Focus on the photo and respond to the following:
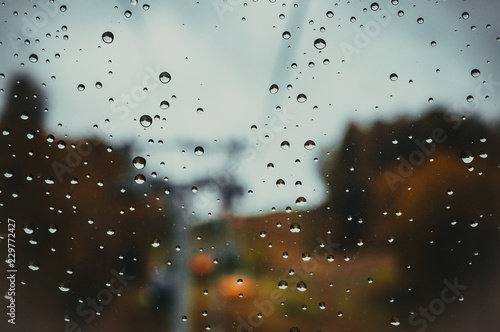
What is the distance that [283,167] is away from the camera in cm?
68

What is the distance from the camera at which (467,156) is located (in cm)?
68

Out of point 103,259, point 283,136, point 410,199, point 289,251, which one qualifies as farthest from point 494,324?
point 103,259

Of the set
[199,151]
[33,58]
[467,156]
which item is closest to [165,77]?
[199,151]

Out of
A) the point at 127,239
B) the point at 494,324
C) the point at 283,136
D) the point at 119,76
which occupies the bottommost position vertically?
the point at 494,324

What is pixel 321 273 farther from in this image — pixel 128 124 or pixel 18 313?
pixel 18 313

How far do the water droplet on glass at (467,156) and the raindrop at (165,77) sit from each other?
598mm

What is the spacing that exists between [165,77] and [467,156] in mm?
617

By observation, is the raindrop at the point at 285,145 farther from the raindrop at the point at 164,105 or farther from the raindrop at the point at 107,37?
the raindrop at the point at 107,37

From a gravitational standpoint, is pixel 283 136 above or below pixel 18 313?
above

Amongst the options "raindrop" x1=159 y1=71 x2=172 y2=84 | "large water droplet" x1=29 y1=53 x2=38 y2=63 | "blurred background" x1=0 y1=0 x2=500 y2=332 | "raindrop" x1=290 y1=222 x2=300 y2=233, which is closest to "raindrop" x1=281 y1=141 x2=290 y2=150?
"blurred background" x1=0 y1=0 x2=500 y2=332

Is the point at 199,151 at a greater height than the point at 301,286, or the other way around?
the point at 199,151

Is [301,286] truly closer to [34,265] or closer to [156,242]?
[156,242]

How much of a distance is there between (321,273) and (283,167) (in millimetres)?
221

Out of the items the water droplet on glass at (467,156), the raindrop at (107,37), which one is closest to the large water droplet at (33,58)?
the raindrop at (107,37)
